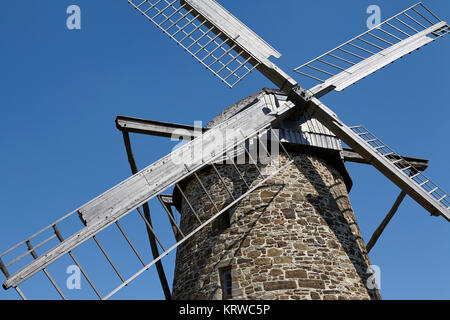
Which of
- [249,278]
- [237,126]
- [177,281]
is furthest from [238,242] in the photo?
[237,126]

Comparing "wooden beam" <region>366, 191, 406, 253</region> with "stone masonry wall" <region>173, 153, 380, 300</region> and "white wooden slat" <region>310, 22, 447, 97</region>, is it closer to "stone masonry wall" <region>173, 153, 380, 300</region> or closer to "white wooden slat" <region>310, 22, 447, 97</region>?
"stone masonry wall" <region>173, 153, 380, 300</region>

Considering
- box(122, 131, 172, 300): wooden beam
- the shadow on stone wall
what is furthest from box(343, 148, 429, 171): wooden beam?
box(122, 131, 172, 300): wooden beam

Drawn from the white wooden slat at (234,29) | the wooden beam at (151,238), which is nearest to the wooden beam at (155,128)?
the wooden beam at (151,238)

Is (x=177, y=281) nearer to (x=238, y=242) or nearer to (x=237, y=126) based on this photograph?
(x=238, y=242)

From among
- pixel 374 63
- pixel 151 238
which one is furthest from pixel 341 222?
pixel 151 238

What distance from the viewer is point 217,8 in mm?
10633

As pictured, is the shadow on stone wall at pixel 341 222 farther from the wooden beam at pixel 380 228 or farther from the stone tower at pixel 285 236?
the wooden beam at pixel 380 228

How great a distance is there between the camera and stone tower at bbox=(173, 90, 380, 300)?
830cm

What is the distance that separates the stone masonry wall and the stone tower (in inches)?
0.7

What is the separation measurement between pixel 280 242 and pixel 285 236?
0.16 meters

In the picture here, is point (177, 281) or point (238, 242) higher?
point (238, 242)
